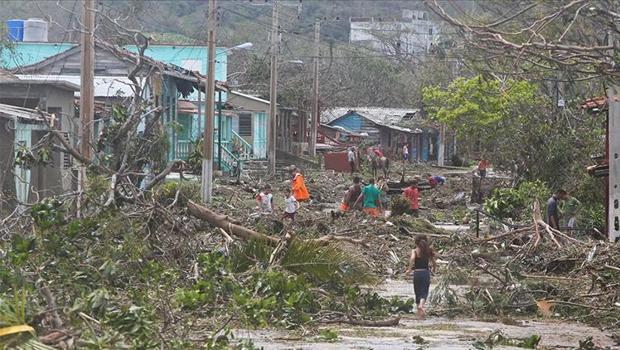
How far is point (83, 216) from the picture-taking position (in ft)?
54.3

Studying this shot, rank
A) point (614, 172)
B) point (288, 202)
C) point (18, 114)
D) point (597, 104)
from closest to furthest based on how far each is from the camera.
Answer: point (18, 114), point (614, 172), point (597, 104), point (288, 202)

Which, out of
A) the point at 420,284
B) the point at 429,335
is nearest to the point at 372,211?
the point at 420,284

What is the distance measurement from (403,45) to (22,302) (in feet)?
315

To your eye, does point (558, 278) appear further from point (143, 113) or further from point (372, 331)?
point (143, 113)

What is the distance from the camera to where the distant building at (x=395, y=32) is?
9875 centimetres

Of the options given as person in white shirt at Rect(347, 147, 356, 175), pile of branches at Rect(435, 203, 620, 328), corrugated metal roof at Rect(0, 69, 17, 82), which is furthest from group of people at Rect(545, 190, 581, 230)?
person in white shirt at Rect(347, 147, 356, 175)

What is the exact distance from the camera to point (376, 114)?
271 feet

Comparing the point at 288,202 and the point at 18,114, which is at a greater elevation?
the point at 18,114

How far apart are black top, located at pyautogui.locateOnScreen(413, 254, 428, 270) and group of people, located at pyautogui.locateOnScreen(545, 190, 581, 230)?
8.34 m

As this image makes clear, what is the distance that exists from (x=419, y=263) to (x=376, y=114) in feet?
213

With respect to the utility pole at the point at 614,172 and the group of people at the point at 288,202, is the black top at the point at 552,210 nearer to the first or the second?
the utility pole at the point at 614,172

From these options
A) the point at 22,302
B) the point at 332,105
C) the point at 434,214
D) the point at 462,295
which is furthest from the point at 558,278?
the point at 332,105

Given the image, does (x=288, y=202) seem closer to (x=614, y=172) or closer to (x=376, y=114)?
(x=614, y=172)

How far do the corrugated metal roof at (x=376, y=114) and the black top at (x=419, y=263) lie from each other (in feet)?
199
